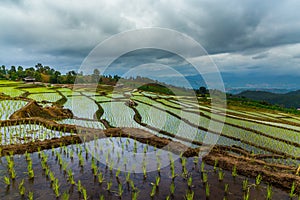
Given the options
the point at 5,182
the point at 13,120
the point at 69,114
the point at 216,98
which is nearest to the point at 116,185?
the point at 5,182

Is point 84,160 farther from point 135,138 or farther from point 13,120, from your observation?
point 13,120

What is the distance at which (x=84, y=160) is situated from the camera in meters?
5.43

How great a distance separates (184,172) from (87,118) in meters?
7.58

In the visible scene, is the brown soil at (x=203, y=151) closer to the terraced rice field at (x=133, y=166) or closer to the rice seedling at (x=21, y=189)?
the terraced rice field at (x=133, y=166)

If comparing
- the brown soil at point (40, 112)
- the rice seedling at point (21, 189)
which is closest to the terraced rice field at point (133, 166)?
the rice seedling at point (21, 189)

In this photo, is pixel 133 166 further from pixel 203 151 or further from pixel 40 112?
pixel 40 112

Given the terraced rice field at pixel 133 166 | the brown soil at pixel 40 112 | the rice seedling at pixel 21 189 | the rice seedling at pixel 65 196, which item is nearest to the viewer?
the rice seedling at pixel 65 196

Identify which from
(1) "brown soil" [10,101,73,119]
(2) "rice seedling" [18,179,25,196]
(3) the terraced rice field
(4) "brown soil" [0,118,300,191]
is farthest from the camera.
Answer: (1) "brown soil" [10,101,73,119]

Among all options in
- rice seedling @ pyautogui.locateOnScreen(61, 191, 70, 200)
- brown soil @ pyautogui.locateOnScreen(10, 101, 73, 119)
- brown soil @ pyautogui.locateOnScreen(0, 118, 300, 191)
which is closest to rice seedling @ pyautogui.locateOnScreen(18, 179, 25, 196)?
rice seedling @ pyautogui.locateOnScreen(61, 191, 70, 200)

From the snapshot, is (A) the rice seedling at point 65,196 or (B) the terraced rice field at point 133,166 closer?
(A) the rice seedling at point 65,196

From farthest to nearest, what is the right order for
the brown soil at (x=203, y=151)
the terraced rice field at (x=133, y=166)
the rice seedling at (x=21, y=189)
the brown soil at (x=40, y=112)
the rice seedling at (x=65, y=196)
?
the brown soil at (x=40, y=112)
the brown soil at (x=203, y=151)
the terraced rice field at (x=133, y=166)
the rice seedling at (x=21, y=189)
the rice seedling at (x=65, y=196)

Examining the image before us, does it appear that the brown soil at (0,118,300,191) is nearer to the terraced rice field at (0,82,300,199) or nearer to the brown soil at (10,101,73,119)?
the terraced rice field at (0,82,300,199)

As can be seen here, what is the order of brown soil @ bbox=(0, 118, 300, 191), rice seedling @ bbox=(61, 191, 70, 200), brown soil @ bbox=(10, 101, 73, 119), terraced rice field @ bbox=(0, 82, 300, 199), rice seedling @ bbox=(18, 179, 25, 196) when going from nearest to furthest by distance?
1. rice seedling @ bbox=(61, 191, 70, 200)
2. rice seedling @ bbox=(18, 179, 25, 196)
3. terraced rice field @ bbox=(0, 82, 300, 199)
4. brown soil @ bbox=(0, 118, 300, 191)
5. brown soil @ bbox=(10, 101, 73, 119)

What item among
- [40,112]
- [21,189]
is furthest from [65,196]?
[40,112]
